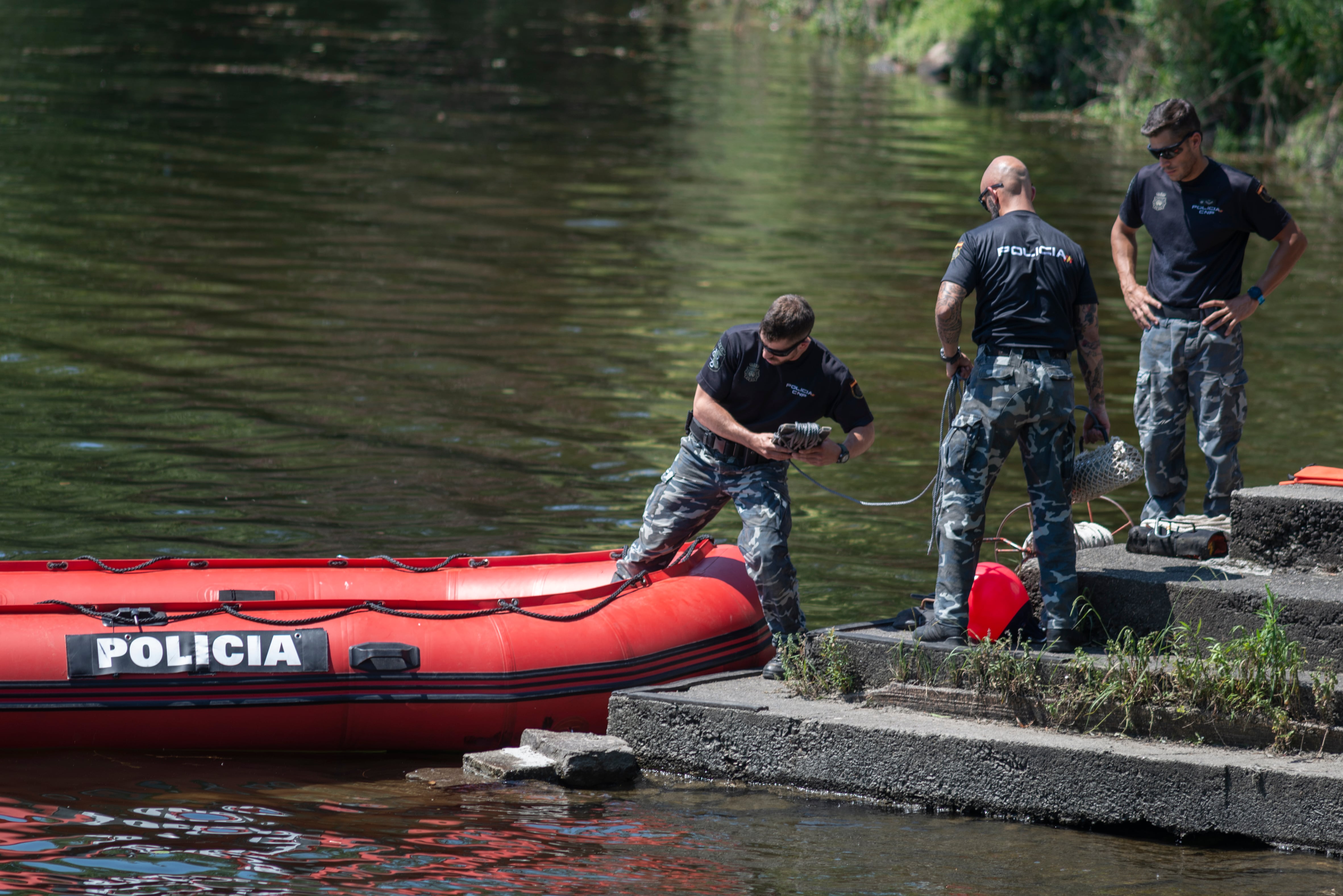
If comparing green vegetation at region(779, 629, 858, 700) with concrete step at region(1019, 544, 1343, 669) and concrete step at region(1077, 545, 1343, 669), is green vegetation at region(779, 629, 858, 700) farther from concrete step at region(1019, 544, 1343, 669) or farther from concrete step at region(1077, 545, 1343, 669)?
concrete step at region(1077, 545, 1343, 669)

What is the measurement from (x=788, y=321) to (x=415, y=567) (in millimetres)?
2433

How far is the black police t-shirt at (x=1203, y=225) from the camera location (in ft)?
23.6

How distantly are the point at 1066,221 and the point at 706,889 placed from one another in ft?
58.4

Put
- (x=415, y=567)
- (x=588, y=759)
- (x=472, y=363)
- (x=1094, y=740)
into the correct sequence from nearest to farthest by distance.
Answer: (x=1094, y=740) → (x=588, y=759) → (x=415, y=567) → (x=472, y=363)

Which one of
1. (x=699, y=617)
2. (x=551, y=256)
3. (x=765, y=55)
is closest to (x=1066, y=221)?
(x=551, y=256)

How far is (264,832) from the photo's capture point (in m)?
6.03

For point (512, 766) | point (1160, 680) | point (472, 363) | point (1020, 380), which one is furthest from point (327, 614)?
point (472, 363)

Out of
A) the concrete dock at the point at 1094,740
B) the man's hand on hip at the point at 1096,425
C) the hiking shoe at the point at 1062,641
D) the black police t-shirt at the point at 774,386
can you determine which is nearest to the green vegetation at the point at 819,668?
the concrete dock at the point at 1094,740

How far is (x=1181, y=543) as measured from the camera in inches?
284

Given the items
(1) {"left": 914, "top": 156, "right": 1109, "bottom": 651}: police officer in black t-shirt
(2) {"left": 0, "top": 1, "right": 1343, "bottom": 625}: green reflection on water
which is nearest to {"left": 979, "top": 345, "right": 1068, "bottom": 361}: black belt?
(1) {"left": 914, "top": 156, "right": 1109, "bottom": 651}: police officer in black t-shirt

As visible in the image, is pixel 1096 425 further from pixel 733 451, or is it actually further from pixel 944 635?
pixel 733 451

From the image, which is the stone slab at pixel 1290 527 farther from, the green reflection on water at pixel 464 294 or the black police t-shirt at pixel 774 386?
the green reflection on water at pixel 464 294

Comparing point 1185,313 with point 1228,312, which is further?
point 1185,313

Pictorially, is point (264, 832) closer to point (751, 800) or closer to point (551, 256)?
point (751, 800)
